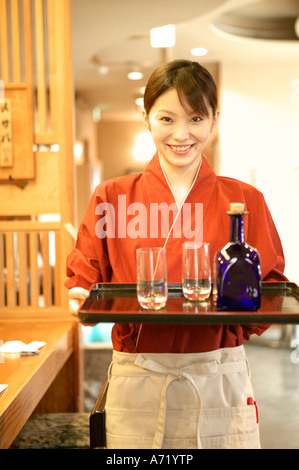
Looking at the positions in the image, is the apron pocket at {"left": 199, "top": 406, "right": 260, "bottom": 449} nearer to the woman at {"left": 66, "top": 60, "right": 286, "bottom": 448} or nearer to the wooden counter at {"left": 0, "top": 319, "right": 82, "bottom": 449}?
the woman at {"left": 66, "top": 60, "right": 286, "bottom": 448}

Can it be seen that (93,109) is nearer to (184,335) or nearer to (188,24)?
(188,24)

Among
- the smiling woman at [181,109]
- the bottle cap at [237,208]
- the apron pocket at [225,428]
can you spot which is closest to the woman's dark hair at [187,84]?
the smiling woman at [181,109]

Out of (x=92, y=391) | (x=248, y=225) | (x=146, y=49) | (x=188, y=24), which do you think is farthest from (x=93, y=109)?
(x=248, y=225)

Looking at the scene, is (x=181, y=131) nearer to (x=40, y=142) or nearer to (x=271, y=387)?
(x=40, y=142)

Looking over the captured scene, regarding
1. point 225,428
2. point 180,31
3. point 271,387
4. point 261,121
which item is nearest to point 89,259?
point 225,428

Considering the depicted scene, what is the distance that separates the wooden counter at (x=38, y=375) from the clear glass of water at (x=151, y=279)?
2.05 feet

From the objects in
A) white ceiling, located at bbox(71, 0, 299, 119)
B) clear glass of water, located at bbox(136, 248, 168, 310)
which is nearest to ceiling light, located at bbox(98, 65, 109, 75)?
white ceiling, located at bbox(71, 0, 299, 119)

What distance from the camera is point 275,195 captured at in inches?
198

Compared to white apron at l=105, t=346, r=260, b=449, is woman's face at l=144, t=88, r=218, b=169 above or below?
above

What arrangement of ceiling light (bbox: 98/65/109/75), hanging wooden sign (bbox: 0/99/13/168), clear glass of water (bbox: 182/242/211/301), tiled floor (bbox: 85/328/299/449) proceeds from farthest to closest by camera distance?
ceiling light (bbox: 98/65/109/75) < tiled floor (bbox: 85/328/299/449) < hanging wooden sign (bbox: 0/99/13/168) < clear glass of water (bbox: 182/242/211/301)

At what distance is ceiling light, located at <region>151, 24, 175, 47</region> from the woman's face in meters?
3.14

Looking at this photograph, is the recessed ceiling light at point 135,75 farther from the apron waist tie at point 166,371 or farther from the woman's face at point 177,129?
the apron waist tie at point 166,371

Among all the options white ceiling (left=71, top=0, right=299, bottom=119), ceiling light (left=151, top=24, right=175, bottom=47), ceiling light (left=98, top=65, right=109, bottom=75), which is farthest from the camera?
ceiling light (left=98, top=65, right=109, bottom=75)

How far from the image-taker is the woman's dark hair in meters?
1.25
